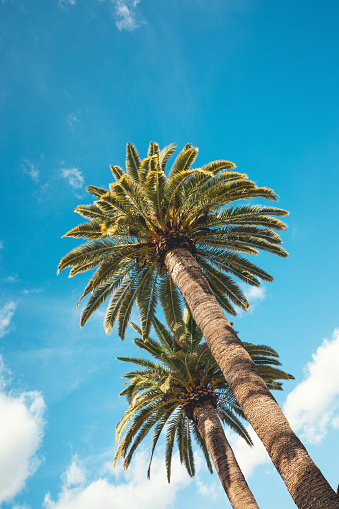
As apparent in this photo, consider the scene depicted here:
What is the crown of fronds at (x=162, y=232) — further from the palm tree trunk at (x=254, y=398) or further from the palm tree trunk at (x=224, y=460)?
the palm tree trunk at (x=224, y=460)

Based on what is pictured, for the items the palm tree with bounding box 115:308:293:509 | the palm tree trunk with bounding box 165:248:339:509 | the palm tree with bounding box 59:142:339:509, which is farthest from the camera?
the palm tree with bounding box 115:308:293:509

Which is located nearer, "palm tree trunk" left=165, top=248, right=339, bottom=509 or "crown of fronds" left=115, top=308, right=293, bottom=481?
"palm tree trunk" left=165, top=248, right=339, bottom=509

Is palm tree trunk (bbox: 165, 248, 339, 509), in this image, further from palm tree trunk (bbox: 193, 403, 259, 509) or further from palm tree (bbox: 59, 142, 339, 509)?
palm tree trunk (bbox: 193, 403, 259, 509)

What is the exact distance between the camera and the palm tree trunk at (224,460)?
945 cm

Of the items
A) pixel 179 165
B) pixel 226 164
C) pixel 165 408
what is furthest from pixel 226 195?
pixel 165 408

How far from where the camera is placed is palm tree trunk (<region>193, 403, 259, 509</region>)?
31.0ft

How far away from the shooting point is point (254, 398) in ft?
22.5

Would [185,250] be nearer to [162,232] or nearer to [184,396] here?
[162,232]

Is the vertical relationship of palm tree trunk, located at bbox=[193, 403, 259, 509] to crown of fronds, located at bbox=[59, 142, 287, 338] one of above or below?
below

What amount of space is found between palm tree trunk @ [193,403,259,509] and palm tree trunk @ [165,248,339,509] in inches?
161

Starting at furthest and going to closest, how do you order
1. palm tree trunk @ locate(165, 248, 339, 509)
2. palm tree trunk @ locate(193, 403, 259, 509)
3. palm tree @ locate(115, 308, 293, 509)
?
palm tree @ locate(115, 308, 293, 509) < palm tree trunk @ locate(193, 403, 259, 509) < palm tree trunk @ locate(165, 248, 339, 509)

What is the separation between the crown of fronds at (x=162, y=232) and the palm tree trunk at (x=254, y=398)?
1291 millimetres

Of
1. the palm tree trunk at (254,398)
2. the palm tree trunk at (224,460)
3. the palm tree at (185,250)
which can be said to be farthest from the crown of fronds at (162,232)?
the palm tree trunk at (224,460)

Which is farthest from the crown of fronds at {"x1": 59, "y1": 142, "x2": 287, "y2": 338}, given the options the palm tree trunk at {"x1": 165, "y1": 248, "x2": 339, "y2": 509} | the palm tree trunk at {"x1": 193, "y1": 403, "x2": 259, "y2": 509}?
the palm tree trunk at {"x1": 193, "y1": 403, "x2": 259, "y2": 509}
